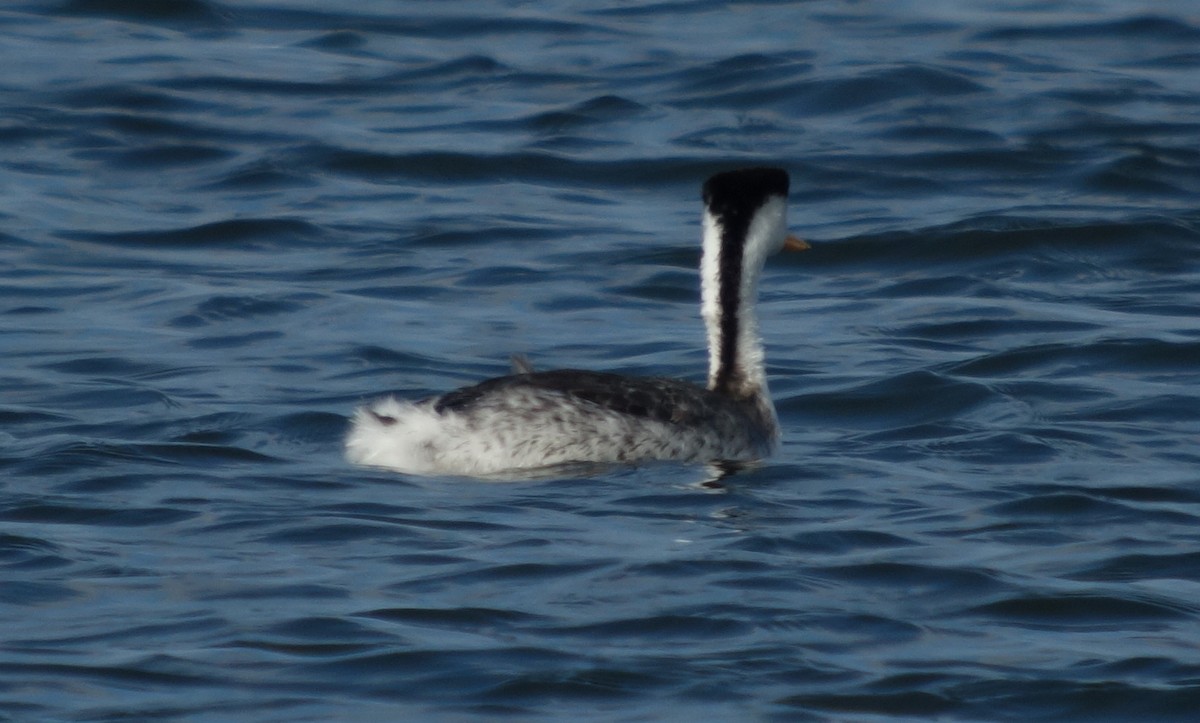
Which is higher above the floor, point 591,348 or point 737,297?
point 737,297

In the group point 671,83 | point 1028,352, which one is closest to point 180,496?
A: point 1028,352

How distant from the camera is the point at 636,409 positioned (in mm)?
8852

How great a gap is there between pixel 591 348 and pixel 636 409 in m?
2.58

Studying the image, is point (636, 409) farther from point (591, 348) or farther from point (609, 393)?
point (591, 348)

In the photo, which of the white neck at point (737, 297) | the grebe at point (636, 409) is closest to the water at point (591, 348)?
the grebe at point (636, 409)

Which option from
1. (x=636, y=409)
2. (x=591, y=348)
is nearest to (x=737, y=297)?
(x=636, y=409)

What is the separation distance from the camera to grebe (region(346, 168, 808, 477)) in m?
8.59

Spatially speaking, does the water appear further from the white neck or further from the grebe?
the white neck

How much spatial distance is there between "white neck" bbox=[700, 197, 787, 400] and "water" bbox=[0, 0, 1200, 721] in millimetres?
422

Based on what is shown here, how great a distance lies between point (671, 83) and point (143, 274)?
587 cm

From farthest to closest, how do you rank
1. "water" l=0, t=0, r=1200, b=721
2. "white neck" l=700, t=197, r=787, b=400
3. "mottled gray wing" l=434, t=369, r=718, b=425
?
"white neck" l=700, t=197, r=787, b=400 → "mottled gray wing" l=434, t=369, r=718, b=425 → "water" l=0, t=0, r=1200, b=721

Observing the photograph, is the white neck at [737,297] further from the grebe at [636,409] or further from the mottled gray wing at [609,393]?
the mottled gray wing at [609,393]

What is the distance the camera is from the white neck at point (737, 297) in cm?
941

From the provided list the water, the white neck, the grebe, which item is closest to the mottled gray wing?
the grebe
